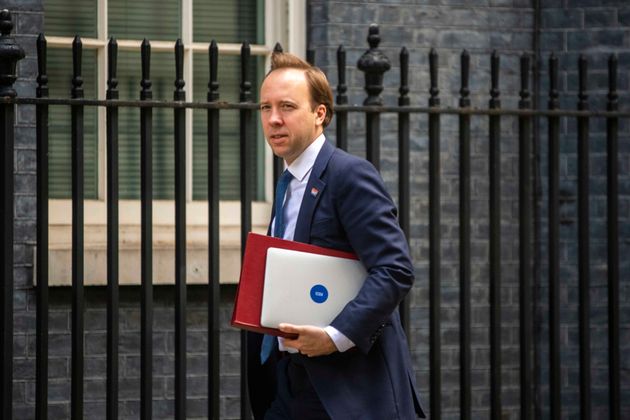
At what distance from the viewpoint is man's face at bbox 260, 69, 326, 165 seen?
3719 mm

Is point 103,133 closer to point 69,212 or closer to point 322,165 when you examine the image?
point 69,212

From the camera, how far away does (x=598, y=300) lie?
733 centimetres

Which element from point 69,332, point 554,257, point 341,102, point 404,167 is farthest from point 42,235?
point 554,257

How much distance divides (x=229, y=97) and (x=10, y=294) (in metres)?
2.33

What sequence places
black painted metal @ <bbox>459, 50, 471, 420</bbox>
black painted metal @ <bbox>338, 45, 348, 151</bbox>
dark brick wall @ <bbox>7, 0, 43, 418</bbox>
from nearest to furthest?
black painted metal @ <bbox>338, 45, 348, 151</bbox> → black painted metal @ <bbox>459, 50, 471, 420</bbox> → dark brick wall @ <bbox>7, 0, 43, 418</bbox>

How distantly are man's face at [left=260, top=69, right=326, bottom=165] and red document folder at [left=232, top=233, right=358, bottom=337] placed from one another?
11.9 inches

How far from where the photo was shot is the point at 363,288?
11.8 feet

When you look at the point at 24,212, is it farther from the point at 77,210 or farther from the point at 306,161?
the point at 306,161

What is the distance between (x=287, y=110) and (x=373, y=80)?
189 cm

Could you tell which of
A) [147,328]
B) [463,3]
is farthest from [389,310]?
[463,3]

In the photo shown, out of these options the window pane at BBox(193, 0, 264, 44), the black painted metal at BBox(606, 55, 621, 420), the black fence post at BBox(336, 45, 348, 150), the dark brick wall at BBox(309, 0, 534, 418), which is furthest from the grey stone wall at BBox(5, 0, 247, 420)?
the black painted metal at BBox(606, 55, 621, 420)

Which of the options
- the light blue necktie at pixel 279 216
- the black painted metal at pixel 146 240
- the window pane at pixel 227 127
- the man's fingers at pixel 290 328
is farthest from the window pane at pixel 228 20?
the man's fingers at pixel 290 328

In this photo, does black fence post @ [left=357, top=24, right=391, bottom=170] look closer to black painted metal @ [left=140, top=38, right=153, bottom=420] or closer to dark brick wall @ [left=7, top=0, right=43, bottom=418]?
black painted metal @ [left=140, top=38, right=153, bottom=420]

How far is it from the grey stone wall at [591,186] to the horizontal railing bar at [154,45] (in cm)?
163
